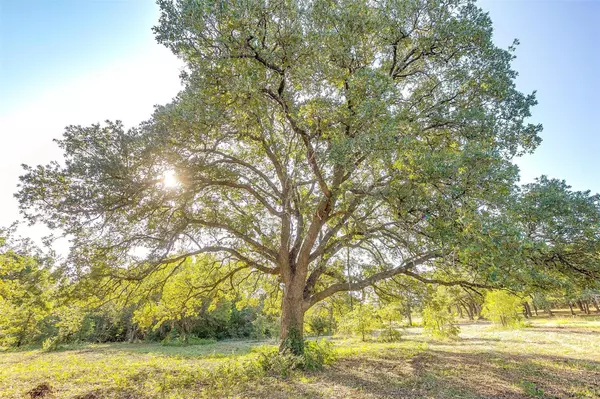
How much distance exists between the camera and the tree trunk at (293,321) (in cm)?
992

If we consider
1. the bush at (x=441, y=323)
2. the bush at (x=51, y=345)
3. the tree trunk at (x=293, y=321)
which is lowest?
the bush at (x=51, y=345)

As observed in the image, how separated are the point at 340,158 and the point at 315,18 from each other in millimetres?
4121

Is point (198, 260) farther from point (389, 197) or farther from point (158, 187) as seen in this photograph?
point (389, 197)

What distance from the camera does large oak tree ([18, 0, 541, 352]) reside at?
5785 millimetres

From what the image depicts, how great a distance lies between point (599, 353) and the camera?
1292 cm

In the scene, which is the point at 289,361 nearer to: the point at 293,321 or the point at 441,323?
the point at 293,321

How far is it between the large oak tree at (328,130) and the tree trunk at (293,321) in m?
0.08

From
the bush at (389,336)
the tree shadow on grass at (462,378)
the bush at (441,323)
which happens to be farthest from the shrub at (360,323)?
the tree shadow on grass at (462,378)

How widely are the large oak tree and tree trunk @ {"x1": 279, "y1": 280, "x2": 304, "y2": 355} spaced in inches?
3.0

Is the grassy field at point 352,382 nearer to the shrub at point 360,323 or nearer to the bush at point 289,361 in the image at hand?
the bush at point 289,361

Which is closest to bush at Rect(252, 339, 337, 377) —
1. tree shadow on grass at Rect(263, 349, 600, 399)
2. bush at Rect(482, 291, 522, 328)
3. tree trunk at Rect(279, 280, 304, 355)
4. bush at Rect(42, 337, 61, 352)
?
tree trunk at Rect(279, 280, 304, 355)

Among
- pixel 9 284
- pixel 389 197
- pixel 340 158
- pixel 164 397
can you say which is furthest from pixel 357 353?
pixel 9 284

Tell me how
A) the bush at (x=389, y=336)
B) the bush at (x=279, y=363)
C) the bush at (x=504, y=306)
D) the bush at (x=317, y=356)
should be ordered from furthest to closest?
the bush at (x=504, y=306)
the bush at (x=389, y=336)
the bush at (x=317, y=356)
the bush at (x=279, y=363)

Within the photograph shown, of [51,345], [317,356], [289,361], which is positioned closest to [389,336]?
[317,356]
